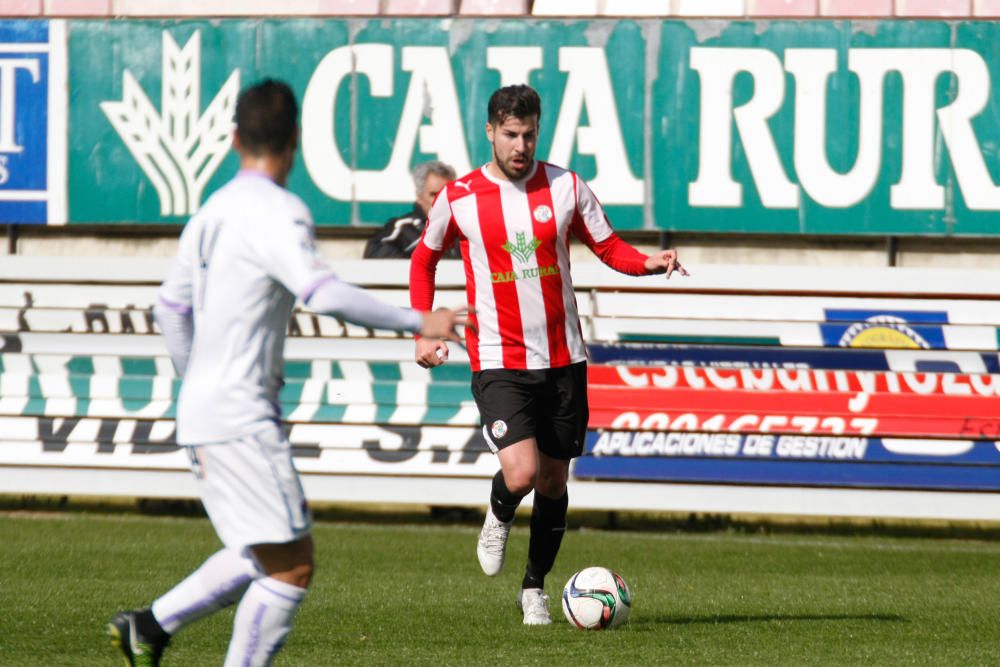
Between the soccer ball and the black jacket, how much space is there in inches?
170

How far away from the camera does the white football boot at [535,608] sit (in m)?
7.12

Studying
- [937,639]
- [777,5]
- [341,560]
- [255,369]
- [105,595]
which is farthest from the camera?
[777,5]

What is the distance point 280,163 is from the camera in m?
4.63

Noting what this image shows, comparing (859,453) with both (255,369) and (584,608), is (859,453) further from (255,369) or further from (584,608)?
(255,369)

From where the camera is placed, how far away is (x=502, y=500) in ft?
23.6

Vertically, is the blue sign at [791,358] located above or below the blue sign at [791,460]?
above

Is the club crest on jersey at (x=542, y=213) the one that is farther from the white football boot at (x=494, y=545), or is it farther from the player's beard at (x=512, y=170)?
the white football boot at (x=494, y=545)

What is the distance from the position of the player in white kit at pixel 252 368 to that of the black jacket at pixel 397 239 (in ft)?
20.7

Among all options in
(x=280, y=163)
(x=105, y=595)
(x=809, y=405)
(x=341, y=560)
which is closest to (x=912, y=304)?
(x=809, y=405)

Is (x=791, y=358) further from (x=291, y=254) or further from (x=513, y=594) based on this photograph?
(x=291, y=254)

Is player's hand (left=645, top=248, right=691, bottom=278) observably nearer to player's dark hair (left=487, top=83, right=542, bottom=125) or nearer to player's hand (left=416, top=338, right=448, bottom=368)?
player's dark hair (left=487, top=83, right=542, bottom=125)

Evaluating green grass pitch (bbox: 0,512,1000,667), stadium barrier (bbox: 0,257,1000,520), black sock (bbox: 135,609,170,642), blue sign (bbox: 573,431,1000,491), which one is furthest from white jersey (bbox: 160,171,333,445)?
blue sign (bbox: 573,431,1000,491)

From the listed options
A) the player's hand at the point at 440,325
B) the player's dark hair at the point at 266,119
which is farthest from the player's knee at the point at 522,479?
the player's dark hair at the point at 266,119

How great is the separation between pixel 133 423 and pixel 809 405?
4177mm
